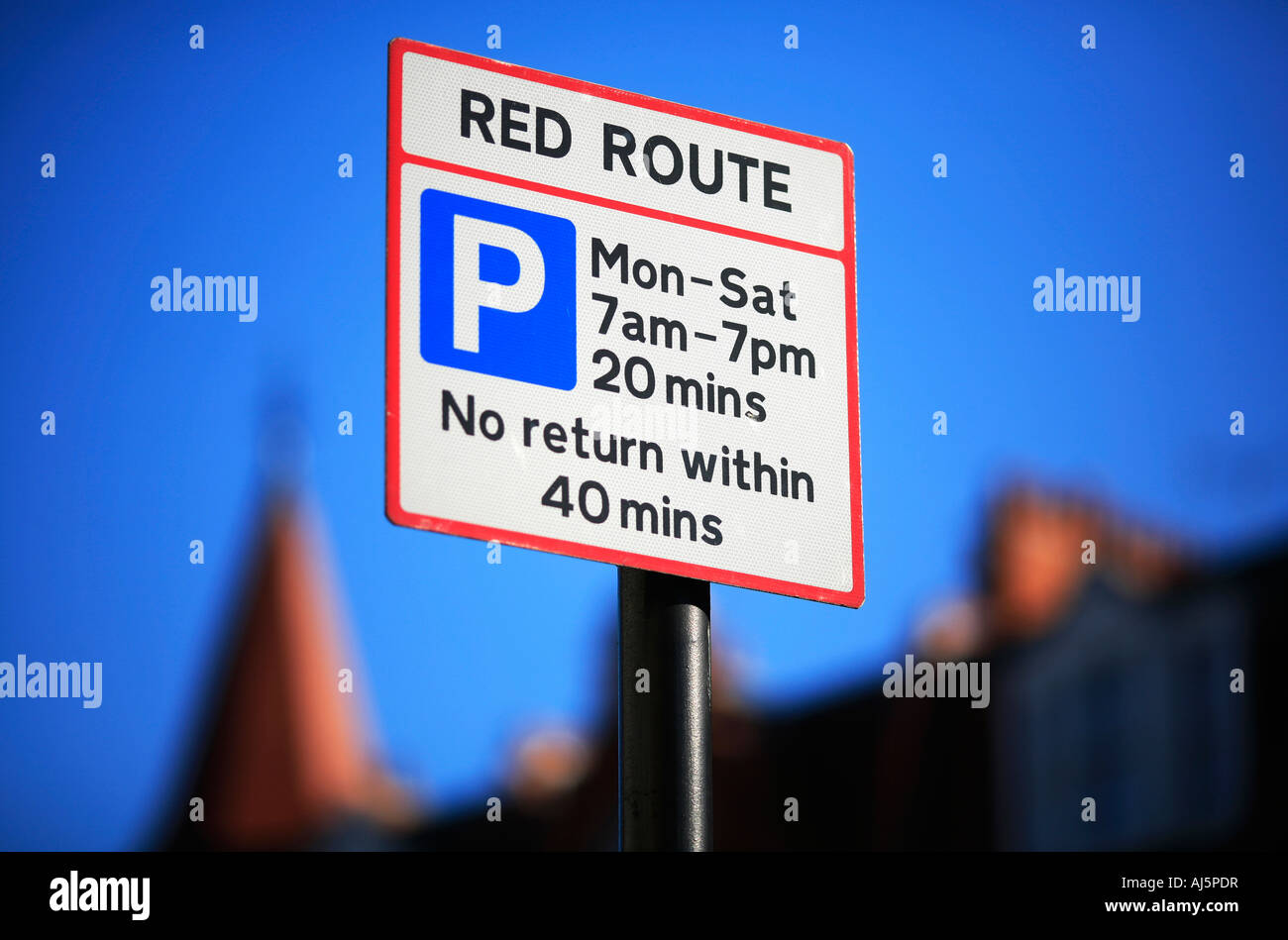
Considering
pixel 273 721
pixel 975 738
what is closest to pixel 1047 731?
pixel 975 738

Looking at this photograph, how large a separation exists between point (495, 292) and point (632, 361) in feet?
0.88

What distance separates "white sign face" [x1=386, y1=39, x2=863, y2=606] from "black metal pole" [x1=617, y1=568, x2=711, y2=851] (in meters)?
0.08

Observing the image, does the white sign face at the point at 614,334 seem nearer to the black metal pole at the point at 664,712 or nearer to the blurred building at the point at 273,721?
the black metal pole at the point at 664,712

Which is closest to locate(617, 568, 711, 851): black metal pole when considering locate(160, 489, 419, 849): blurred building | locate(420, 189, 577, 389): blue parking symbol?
locate(420, 189, 577, 389): blue parking symbol

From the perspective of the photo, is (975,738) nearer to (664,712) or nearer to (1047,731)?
(1047,731)

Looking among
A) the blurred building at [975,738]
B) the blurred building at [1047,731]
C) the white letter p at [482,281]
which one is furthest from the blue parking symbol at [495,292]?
the blurred building at [1047,731]

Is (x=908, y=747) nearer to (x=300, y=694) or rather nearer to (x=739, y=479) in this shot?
(x=300, y=694)

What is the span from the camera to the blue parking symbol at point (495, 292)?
113 inches

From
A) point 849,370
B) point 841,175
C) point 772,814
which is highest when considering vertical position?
point 841,175

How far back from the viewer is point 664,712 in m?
2.86

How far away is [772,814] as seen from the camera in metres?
45.0
